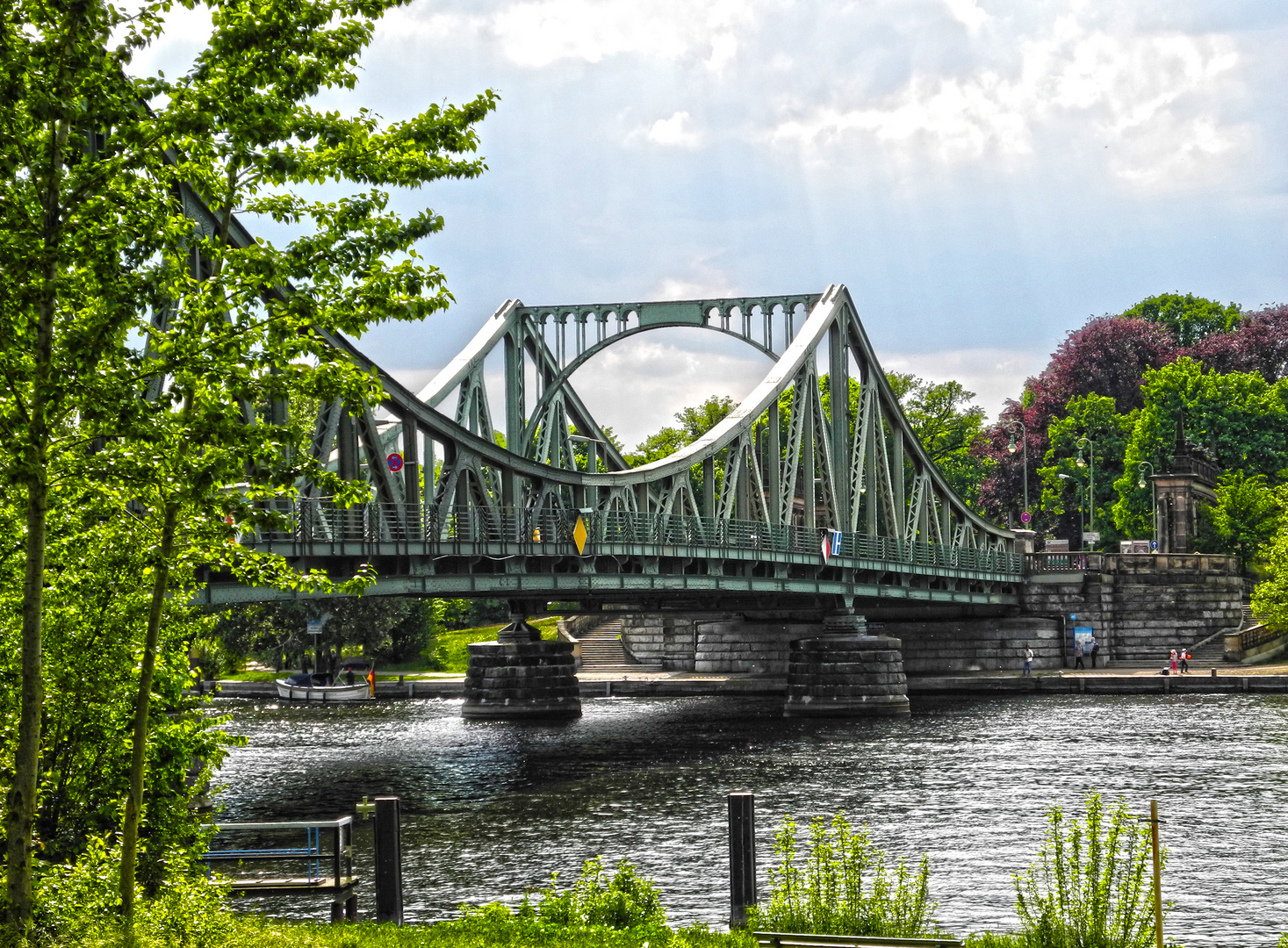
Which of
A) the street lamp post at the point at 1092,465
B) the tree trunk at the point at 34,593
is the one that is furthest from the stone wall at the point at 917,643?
the tree trunk at the point at 34,593

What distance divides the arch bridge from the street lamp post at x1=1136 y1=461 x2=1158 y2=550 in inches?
391

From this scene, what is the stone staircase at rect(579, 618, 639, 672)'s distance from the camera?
86500mm

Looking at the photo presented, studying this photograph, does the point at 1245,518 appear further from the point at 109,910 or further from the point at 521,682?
the point at 109,910

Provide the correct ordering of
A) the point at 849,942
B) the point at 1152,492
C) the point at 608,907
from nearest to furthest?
the point at 849,942 → the point at 608,907 → the point at 1152,492

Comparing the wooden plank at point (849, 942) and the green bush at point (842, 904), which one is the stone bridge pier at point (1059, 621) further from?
the wooden plank at point (849, 942)

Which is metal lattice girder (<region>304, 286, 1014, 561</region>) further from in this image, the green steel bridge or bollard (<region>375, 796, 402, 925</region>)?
bollard (<region>375, 796, 402, 925</region>)

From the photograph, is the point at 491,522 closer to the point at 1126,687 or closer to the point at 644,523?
the point at 644,523

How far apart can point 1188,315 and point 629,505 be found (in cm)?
8009

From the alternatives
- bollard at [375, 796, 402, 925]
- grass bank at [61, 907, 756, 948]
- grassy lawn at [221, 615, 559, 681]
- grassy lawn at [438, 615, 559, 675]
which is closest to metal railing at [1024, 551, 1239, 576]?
grassy lawn at [438, 615, 559, 675]

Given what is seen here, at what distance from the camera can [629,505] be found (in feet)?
176

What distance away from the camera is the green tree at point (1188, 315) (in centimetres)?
12044

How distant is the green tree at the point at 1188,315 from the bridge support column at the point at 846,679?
68.1 meters

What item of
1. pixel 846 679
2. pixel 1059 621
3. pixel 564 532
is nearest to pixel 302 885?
pixel 564 532

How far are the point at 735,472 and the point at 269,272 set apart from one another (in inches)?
1914
